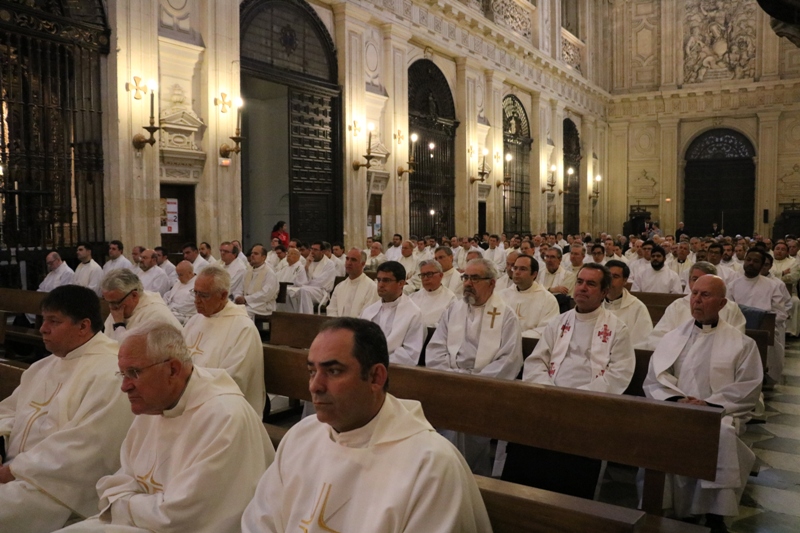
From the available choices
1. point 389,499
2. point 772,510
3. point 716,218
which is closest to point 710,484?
point 772,510

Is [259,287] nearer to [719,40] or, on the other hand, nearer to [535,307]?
[535,307]

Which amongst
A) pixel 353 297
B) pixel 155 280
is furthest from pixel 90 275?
pixel 353 297

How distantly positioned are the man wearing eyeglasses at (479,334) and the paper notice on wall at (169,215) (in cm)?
784

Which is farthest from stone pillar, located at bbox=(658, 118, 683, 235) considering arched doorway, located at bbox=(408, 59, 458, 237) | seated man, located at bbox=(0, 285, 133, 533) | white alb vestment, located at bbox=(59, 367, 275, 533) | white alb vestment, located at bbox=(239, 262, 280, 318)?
white alb vestment, located at bbox=(59, 367, 275, 533)

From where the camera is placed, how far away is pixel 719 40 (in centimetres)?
2998

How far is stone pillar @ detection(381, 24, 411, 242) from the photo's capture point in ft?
55.9

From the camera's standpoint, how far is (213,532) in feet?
9.07

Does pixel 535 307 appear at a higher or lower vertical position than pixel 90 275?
lower

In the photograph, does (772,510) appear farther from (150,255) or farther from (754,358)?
(150,255)

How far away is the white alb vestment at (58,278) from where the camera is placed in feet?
31.6

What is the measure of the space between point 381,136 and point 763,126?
20601mm

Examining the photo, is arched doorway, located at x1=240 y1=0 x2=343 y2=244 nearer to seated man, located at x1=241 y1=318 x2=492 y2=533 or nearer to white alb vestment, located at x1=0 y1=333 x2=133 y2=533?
white alb vestment, located at x1=0 y1=333 x2=133 y2=533

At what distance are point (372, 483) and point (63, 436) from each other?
1.97 metres

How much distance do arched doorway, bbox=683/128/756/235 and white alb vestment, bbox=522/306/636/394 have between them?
28.3 meters
